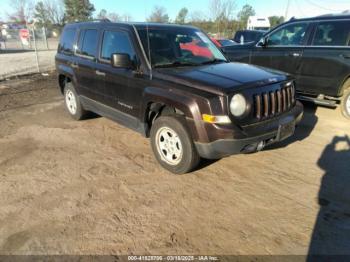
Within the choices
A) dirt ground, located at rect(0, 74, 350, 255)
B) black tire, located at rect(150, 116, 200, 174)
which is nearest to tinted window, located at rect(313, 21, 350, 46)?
dirt ground, located at rect(0, 74, 350, 255)

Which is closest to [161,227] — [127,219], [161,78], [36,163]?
[127,219]

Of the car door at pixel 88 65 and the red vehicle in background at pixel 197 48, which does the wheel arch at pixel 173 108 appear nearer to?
the red vehicle in background at pixel 197 48

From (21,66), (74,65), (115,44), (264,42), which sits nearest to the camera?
(115,44)

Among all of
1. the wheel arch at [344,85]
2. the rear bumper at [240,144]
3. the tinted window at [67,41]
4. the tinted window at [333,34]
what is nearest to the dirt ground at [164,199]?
the rear bumper at [240,144]

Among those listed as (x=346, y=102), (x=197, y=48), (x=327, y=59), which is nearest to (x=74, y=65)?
(x=197, y=48)

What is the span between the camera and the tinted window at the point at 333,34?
19.5 feet

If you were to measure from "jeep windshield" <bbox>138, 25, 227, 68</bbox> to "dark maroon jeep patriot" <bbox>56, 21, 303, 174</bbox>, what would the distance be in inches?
0.6

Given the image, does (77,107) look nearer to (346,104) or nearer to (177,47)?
(177,47)

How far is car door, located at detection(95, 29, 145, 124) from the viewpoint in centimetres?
427

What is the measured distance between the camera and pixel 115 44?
465 cm

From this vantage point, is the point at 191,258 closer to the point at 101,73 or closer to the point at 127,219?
the point at 127,219

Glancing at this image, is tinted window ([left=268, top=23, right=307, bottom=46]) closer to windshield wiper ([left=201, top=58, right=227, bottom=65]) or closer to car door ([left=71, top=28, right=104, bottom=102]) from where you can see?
windshield wiper ([left=201, top=58, right=227, bottom=65])

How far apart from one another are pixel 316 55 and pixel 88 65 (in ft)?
15.2

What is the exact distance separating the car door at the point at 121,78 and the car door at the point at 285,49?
13.2 ft
